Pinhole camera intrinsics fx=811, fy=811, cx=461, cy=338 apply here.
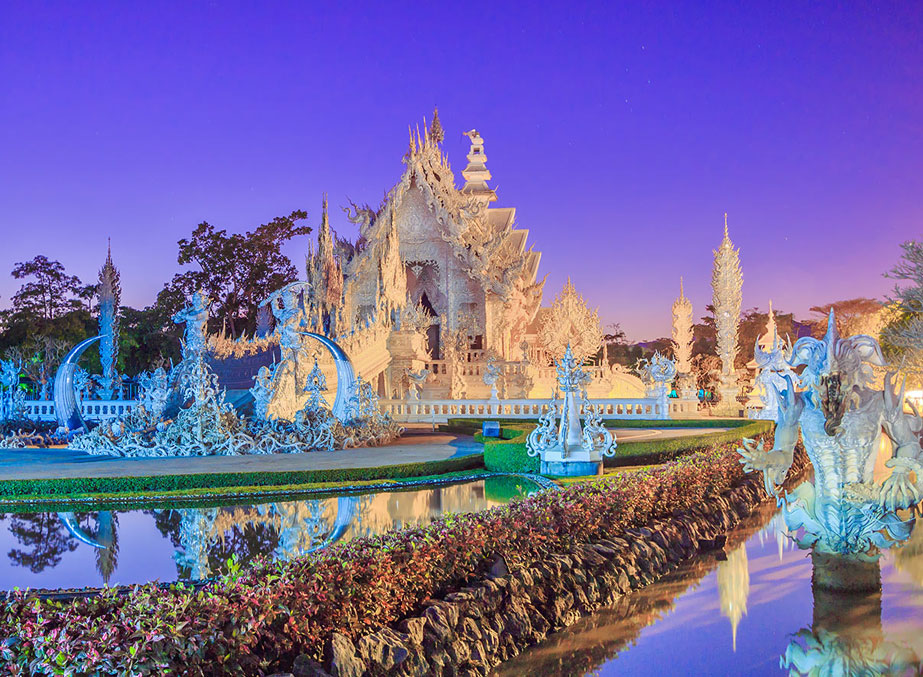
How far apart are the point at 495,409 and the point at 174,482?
521 inches

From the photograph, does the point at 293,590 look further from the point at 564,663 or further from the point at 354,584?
the point at 564,663

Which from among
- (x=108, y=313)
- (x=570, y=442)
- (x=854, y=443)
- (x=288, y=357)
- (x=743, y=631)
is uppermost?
(x=108, y=313)

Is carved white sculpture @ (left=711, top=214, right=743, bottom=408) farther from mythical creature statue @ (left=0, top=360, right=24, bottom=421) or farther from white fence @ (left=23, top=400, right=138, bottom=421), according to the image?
mythical creature statue @ (left=0, top=360, right=24, bottom=421)

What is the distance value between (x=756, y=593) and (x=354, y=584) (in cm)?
413

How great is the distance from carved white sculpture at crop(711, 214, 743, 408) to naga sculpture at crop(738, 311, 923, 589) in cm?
2480

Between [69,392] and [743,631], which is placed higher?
[69,392]

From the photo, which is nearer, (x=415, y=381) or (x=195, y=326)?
(x=195, y=326)

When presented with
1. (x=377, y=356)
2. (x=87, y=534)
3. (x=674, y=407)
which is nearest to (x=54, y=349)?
(x=377, y=356)

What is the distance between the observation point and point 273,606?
13.5 feet

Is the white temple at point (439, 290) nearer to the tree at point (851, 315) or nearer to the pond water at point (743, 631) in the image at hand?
the tree at point (851, 315)

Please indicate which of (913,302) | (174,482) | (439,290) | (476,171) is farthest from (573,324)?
(174,482)

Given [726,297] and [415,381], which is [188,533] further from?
[726,297]

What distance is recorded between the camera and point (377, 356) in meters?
25.2

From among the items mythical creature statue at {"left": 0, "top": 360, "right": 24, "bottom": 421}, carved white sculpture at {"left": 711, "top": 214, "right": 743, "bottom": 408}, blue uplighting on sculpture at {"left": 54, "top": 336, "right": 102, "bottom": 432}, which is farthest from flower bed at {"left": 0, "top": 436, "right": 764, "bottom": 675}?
carved white sculpture at {"left": 711, "top": 214, "right": 743, "bottom": 408}
